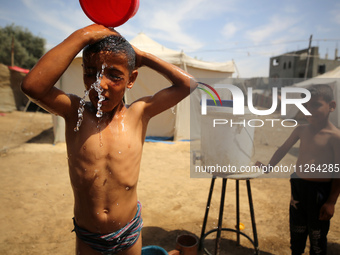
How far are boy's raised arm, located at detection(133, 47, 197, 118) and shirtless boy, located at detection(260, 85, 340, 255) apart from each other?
1.24 meters

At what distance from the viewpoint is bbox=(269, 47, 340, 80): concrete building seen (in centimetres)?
2342

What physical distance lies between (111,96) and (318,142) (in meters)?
1.81

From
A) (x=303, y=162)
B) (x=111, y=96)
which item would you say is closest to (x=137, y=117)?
(x=111, y=96)

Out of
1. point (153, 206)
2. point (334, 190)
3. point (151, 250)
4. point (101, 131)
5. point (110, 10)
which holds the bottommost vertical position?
point (153, 206)

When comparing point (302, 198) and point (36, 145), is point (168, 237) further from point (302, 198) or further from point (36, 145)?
point (36, 145)

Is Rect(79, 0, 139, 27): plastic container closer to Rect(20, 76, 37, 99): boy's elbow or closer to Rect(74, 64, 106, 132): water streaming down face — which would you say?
Rect(74, 64, 106, 132): water streaming down face

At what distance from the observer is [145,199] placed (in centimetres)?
357

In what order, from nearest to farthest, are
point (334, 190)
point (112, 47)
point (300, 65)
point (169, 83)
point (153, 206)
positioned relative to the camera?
point (112, 47) → point (334, 190) → point (153, 206) → point (169, 83) → point (300, 65)

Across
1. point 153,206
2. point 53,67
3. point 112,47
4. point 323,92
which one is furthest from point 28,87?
point 153,206

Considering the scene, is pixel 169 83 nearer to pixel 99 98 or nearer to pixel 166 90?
pixel 166 90

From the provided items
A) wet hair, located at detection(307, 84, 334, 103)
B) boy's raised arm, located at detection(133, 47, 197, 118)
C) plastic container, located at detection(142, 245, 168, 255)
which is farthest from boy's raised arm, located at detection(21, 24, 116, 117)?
wet hair, located at detection(307, 84, 334, 103)

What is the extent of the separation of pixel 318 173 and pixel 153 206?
2.25 metres

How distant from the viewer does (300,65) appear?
25812 millimetres

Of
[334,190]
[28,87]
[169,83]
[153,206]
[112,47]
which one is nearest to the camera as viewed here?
[28,87]
